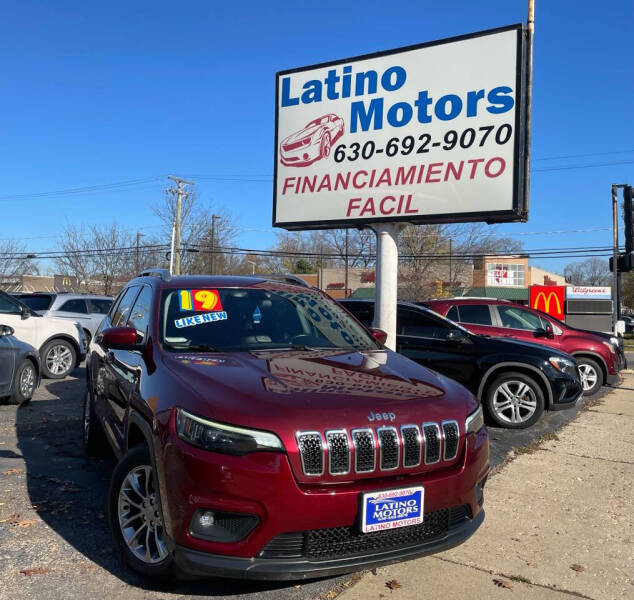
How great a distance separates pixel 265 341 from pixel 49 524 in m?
1.91

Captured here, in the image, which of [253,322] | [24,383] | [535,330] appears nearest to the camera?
[253,322]

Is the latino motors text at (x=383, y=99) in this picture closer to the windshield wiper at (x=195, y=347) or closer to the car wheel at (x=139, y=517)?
the windshield wiper at (x=195, y=347)

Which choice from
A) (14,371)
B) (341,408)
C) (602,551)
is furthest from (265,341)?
(14,371)

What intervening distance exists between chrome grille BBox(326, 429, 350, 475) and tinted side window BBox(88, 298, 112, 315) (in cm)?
1282

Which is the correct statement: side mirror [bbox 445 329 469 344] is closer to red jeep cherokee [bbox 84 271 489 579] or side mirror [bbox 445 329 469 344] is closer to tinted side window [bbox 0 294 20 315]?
red jeep cherokee [bbox 84 271 489 579]

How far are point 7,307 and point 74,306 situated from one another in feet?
13.3

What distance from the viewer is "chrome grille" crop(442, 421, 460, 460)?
322 centimetres

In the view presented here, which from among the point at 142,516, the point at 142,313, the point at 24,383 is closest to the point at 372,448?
the point at 142,516

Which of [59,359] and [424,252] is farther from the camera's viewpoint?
[424,252]

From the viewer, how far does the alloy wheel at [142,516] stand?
127 inches

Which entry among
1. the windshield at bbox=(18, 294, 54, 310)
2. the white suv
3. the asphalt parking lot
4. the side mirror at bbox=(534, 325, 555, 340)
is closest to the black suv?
the asphalt parking lot

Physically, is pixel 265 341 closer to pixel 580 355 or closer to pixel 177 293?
pixel 177 293

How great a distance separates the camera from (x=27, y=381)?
8.38 m

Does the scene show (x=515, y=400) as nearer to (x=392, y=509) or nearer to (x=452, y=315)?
(x=452, y=315)
